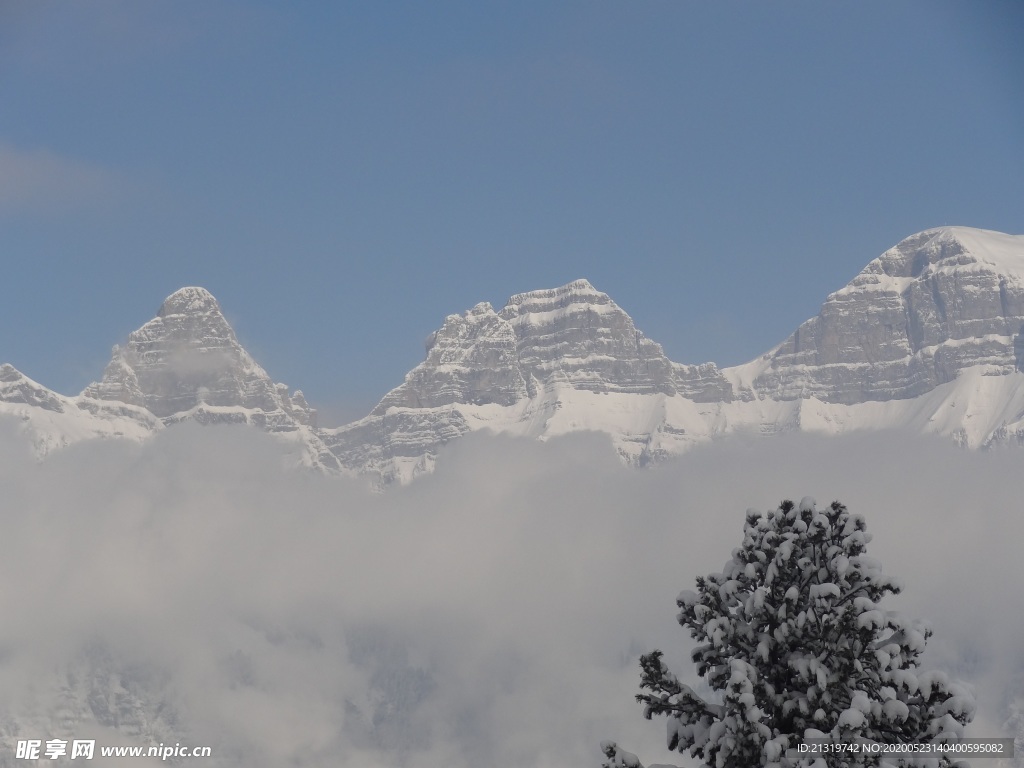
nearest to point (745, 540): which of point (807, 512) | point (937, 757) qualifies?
point (807, 512)

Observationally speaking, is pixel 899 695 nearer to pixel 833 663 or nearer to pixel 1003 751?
pixel 833 663

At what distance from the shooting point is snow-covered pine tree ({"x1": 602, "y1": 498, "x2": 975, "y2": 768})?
32125 mm

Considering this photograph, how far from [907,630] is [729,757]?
13.9 feet

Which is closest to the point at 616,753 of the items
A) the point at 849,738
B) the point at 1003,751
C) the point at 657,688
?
the point at 657,688

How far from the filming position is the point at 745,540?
3356 centimetres

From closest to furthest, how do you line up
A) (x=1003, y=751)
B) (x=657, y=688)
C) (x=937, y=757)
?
(x=937, y=757), (x=657, y=688), (x=1003, y=751)

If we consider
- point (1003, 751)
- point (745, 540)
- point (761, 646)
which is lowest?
point (1003, 751)

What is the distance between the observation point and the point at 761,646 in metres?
33.2

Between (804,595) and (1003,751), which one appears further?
(1003,751)

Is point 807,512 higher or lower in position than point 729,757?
higher

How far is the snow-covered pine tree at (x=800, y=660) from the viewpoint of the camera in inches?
1265

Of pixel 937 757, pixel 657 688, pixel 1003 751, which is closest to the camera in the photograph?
pixel 937 757

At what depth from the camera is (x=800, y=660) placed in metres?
33.0

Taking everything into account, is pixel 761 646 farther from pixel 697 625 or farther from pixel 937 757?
pixel 937 757
